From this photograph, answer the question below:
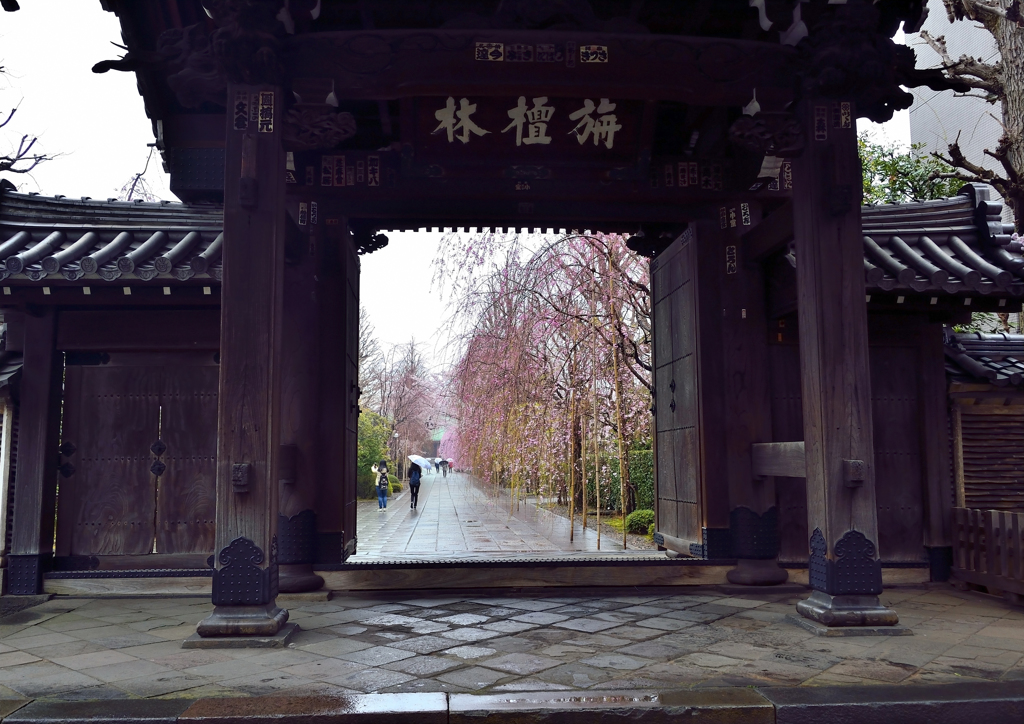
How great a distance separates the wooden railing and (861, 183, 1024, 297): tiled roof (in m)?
1.91

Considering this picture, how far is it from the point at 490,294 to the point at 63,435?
8401 millimetres

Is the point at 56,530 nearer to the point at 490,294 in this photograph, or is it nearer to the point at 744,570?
the point at 744,570

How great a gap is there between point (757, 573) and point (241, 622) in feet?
14.2

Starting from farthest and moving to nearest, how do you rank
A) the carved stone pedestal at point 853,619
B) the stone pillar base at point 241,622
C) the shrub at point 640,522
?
1. the shrub at point 640,522
2. the carved stone pedestal at point 853,619
3. the stone pillar base at point 241,622

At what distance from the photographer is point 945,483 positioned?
23.8 ft

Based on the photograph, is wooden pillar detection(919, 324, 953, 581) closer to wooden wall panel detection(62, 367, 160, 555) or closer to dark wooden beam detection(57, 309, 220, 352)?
dark wooden beam detection(57, 309, 220, 352)

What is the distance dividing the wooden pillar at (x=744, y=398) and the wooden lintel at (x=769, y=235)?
0.11 meters

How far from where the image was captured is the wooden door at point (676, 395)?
296 inches

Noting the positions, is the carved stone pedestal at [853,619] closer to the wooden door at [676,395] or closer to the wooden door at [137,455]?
the wooden door at [676,395]

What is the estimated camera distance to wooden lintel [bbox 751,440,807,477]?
6129mm

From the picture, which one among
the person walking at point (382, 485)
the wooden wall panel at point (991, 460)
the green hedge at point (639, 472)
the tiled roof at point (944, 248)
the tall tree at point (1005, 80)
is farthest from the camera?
the person walking at point (382, 485)

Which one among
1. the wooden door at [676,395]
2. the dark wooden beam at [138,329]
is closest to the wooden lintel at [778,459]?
→ the wooden door at [676,395]

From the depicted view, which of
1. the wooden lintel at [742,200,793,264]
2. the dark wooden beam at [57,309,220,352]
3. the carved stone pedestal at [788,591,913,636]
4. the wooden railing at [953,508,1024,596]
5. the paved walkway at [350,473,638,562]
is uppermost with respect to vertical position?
the wooden lintel at [742,200,793,264]

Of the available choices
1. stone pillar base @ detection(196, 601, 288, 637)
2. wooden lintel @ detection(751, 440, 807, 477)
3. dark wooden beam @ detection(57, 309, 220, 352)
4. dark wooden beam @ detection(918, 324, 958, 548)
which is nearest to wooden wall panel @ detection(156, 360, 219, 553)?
dark wooden beam @ detection(57, 309, 220, 352)
